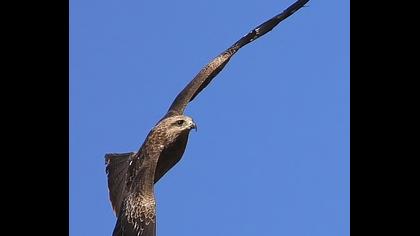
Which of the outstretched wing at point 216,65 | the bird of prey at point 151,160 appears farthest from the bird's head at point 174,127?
the outstretched wing at point 216,65

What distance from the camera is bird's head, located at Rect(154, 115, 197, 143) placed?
9727 mm

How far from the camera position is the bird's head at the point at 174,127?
9.73m

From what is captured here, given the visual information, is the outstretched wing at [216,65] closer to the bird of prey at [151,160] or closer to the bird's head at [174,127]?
the bird of prey at [151,160]

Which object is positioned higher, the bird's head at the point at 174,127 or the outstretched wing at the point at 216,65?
the outstretched wing at the point at 216,65

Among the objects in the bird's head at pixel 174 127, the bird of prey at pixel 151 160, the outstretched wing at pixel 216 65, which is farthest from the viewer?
the outstretched wing at pixel 216 65

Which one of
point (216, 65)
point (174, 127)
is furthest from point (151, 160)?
point (216, 65)

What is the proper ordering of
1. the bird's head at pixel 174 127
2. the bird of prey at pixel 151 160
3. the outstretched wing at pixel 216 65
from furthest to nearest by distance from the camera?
1. the outstretched wing at pixel 216 65
2. the bird's head at pixel 174 127
3. the bird of prey at pixel 151 160

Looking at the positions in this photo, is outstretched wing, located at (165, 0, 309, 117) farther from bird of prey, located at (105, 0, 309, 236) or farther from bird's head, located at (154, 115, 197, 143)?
bird's head, located at (154, 115, 197, 143)

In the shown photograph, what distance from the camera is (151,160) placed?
30.4 ft

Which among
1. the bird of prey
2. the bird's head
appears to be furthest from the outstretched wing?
the bird's head

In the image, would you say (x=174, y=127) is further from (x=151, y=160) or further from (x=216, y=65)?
(x=216, y=65)

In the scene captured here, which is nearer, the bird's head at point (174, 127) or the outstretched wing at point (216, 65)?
the bird's head at point (174, 127)
